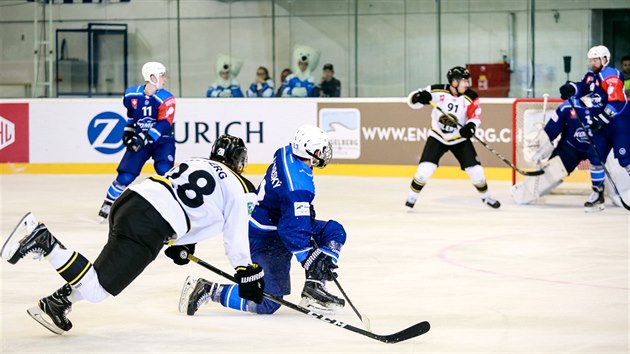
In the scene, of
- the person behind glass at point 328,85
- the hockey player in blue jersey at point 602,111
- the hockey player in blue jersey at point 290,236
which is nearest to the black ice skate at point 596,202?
the hockey player in blue jersey at point 602,111

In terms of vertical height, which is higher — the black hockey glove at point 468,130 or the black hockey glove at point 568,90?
the black hockey glove at point 568,90

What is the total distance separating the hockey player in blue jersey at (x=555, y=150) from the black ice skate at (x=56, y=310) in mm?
5910

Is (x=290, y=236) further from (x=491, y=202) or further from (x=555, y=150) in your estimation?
(x=555, y=150)

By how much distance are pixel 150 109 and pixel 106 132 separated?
408 centimetres

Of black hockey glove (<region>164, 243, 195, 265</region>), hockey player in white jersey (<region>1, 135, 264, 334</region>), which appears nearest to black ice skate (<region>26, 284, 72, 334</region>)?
hockey player in white jersey (<region>1, 135, 264, 334</region>)

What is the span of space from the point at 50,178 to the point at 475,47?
4799 mm

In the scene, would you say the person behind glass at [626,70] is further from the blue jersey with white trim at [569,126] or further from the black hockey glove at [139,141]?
the black hockey glove at [139,141]

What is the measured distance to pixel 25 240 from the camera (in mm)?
4293

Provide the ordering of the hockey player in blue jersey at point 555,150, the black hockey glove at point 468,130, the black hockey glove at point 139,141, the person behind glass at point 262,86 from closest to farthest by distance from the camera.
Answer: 1. the black hockey glove at point 139,141
2. the black hockey glove at point 468,130
3. the hockey player in blue jersey at point 555,150
4. the person behind glass at point 262,86

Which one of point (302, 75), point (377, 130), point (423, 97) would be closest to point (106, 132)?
point (302, 75)

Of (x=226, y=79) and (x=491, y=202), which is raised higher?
(x=226, y=79)

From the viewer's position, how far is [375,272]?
6.47 meters

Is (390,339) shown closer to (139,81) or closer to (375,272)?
(375,272)

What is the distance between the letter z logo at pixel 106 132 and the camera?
12.7 m
